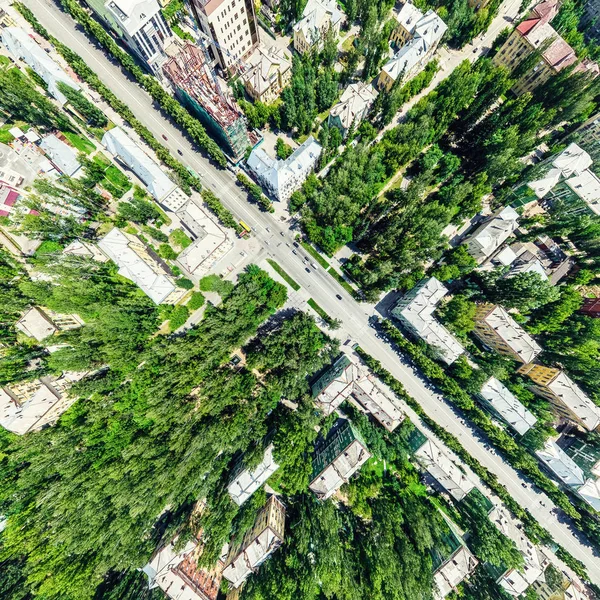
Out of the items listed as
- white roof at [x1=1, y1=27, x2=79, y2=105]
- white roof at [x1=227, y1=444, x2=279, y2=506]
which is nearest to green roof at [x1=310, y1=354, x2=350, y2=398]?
white roof at [x1=227, y1=444, x2=279, y2=506]

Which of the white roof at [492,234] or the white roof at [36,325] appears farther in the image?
the white roof at [492,234]

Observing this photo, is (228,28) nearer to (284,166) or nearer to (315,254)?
(284,166)

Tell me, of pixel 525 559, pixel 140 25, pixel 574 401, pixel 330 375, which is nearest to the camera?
pixel 525 559

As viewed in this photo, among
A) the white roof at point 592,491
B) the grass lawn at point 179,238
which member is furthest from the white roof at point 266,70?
the white roof at point 592,491

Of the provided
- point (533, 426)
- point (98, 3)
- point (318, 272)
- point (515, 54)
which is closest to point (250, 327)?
point (318, 272)

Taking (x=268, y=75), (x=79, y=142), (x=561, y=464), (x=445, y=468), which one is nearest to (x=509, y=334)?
(x=561, y=464)

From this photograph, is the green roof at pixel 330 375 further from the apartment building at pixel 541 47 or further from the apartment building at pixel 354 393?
the apartment building at pixel 541 47

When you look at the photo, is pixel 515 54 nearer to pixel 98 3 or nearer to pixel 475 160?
pixel 475 160
